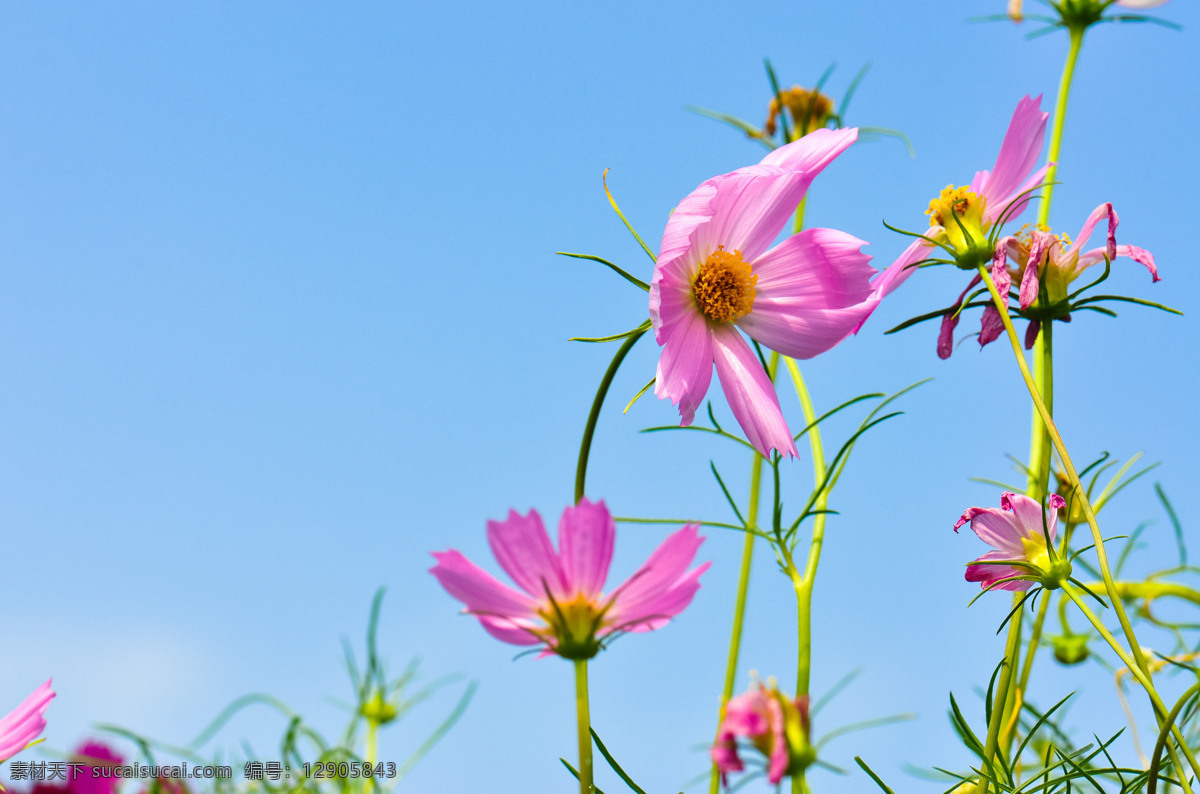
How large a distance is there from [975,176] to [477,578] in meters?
0.56

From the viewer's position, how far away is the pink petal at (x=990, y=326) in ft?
2.57

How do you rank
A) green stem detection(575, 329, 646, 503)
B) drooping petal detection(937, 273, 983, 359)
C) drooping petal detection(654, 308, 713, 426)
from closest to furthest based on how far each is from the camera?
green stem detection(575, 329, 646, 503) < drooping petal detection(654, 308, 713, 426) < drooping petal detection(937, 273, 983, 359)

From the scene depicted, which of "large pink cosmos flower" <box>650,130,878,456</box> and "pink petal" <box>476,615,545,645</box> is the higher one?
"large pink cosmos flower" <box>650,130,878,456</box>

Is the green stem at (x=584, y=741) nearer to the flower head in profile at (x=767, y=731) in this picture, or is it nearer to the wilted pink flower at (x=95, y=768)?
the flower head in profile at (x=767, y=731)

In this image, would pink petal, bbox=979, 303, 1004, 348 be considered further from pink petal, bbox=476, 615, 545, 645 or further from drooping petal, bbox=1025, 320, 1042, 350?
pink petal, bbox=476, 615, 545, 645

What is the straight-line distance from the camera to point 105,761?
2.04 feet

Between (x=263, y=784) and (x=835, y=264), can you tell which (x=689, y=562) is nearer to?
(x=835, y=264)

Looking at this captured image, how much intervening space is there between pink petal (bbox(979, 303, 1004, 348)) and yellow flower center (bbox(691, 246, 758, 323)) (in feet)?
0.60

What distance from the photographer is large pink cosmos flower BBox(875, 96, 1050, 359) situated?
→ 781 millimetres

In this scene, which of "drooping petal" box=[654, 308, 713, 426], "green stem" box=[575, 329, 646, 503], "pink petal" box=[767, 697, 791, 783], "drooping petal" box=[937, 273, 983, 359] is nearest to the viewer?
"pink petal" box=[767, 697, 791, 783]

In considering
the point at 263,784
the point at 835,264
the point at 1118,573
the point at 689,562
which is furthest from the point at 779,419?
the point at 1118,573

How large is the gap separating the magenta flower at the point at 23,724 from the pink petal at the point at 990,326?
70cm

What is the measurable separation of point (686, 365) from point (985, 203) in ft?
0.98

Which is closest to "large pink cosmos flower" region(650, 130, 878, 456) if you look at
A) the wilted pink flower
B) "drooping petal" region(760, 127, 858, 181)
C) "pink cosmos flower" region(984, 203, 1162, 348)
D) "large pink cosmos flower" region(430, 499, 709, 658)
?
"drooping petal" region(760, 127, 858, 181)
